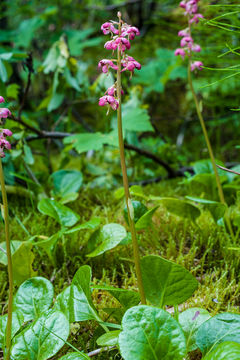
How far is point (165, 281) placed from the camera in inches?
33.9

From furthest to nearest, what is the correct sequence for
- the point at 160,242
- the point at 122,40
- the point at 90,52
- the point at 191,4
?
the point at 90,52 → the point at 160,242 → the point at 191,4 → the point at 122,40

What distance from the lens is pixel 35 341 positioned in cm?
82

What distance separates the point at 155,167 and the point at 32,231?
1.11 m

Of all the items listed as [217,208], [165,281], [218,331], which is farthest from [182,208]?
[218,331]

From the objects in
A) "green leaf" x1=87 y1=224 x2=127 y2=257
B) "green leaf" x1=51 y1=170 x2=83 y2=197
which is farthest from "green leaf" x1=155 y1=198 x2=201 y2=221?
"green leaf" x1=51 y1=170 x2=83 y2=197

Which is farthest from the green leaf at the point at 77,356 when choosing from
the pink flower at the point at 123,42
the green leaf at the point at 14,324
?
the pink flower at the point at 123,42

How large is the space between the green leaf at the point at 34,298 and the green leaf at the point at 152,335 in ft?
1.16

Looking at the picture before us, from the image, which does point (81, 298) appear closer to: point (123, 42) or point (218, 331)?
point (218, 331)

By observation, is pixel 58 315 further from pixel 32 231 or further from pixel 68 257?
pixel 32 231

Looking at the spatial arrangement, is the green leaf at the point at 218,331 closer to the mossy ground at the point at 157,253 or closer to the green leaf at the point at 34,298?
the mossy ground at the point at 157,253

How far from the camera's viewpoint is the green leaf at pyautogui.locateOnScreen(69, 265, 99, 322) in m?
0.88

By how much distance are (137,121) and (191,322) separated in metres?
1.27

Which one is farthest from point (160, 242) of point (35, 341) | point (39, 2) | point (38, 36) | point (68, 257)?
point (39, 2)

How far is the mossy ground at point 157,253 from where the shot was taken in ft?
3.37
